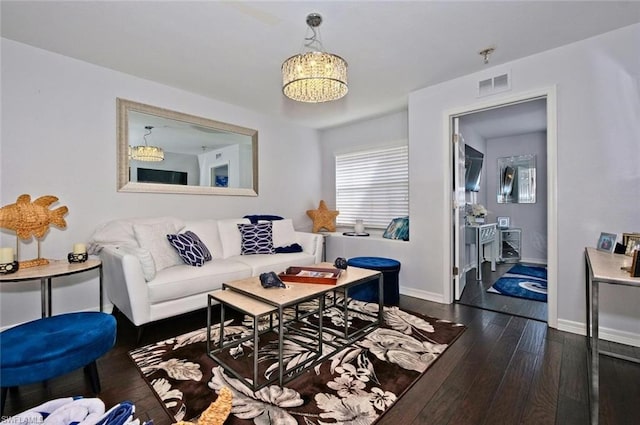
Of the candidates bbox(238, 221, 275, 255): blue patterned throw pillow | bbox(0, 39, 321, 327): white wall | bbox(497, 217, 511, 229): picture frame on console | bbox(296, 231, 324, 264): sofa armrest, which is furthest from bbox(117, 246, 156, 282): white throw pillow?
bbox(497, 217, 511, 229): picture frame on console

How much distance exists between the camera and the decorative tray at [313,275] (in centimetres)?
222

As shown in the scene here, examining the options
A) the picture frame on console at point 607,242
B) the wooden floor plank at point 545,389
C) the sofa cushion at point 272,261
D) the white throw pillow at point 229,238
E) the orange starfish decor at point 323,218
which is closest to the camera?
the wooden floor plank at point 545,389

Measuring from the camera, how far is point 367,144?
4.67m

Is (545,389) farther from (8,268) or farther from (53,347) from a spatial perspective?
(8,268)

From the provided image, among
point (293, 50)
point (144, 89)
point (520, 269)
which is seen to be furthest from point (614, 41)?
point (144, 89)

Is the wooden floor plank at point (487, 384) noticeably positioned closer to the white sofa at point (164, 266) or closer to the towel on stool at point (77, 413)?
the towel on stool at point (77, 413)

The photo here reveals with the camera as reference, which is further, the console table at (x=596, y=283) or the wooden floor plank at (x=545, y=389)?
the wooden floor plank at (x=545, y=389)

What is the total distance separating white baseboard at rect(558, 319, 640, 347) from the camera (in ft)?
7.38

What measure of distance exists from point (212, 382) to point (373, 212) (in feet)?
11.2

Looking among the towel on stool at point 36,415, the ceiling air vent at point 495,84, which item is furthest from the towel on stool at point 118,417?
the ceiling air vent at point 495,84

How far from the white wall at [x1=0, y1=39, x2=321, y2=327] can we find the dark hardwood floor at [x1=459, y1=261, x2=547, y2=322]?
3.39 m

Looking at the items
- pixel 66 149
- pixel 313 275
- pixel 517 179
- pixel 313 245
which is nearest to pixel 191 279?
pixel 313 275

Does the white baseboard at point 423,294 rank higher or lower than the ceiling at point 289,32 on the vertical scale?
lower

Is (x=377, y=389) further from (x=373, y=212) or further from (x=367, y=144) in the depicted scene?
(x=367, y=144)
